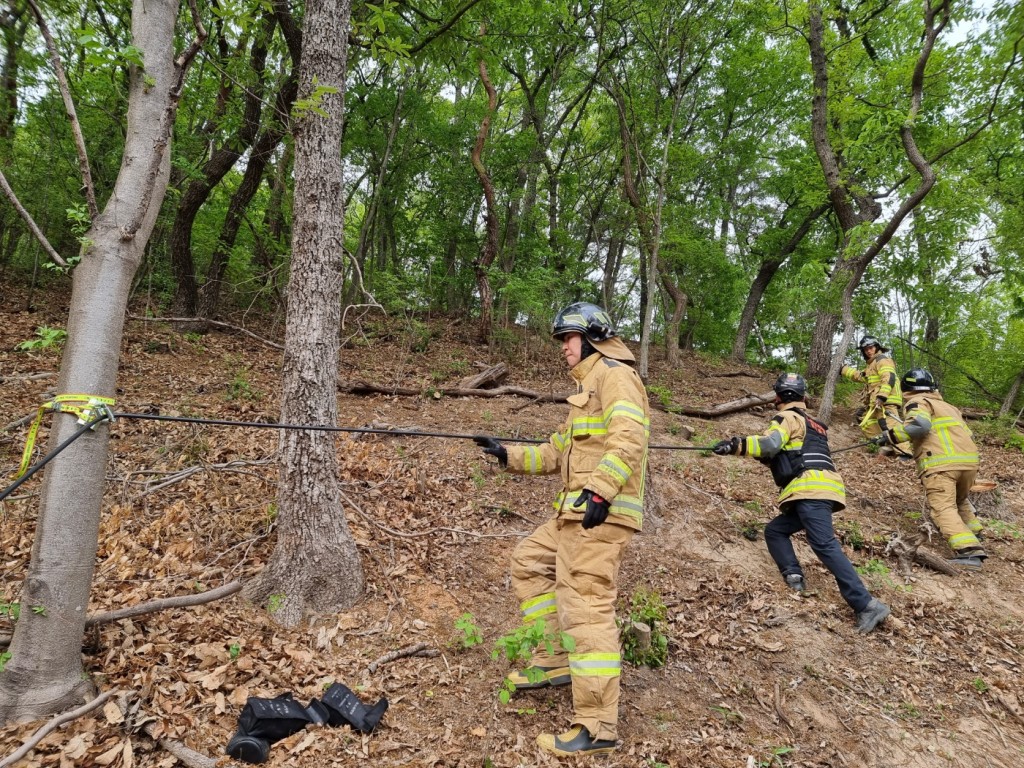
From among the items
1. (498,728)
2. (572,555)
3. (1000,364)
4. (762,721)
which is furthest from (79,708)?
(1000,364)

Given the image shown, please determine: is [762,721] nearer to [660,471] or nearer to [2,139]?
[660,471]

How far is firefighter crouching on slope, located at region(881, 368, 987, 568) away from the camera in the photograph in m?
5.83

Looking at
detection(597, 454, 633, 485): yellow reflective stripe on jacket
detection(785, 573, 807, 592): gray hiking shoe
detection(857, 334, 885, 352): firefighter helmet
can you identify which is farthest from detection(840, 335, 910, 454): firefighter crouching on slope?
detection(597, 454, 633, 485): yellow reflective stripe on jacket

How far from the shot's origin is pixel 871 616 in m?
4.37

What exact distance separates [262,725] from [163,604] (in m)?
1.25

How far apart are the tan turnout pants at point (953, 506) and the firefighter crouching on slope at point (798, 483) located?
6.34 ft

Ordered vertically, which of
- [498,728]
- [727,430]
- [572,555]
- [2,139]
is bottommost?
[498,728]

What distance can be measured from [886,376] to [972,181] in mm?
3171

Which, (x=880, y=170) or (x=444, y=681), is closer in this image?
(x=444, y=681)

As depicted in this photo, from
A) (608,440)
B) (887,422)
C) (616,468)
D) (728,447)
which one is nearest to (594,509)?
(616,468)

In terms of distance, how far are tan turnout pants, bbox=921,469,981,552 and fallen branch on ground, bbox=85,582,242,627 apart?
7343mm

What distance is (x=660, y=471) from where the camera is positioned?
23.0ft

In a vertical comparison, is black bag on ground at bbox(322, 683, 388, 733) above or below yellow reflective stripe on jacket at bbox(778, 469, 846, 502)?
below

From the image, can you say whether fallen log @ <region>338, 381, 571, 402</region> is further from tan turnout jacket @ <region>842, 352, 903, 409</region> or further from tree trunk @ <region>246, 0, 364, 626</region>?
tan turnout jacket @ <region>842, 352, 903, 409</region>
